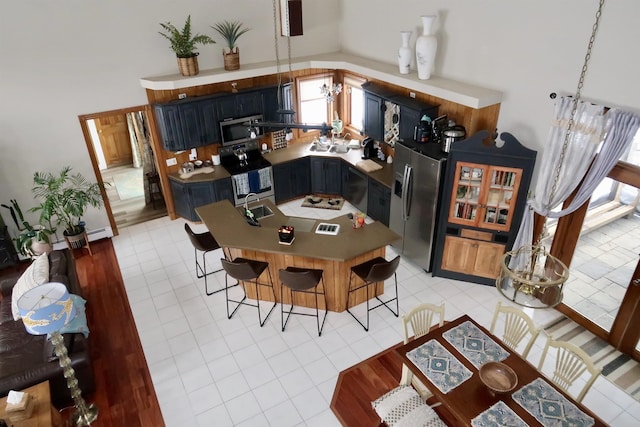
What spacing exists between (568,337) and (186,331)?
5013 mm

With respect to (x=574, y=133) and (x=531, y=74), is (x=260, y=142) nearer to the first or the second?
(x=531, y=74)

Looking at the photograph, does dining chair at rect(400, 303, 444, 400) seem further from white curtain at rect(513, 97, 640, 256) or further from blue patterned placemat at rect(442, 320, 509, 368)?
white curtain at rect(513, 97, 640, 256)

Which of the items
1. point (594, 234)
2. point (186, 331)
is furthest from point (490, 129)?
point (186, 331)

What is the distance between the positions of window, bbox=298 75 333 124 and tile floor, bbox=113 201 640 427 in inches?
140

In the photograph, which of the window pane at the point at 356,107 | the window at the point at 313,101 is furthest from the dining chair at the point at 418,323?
the window at the point at 313,101

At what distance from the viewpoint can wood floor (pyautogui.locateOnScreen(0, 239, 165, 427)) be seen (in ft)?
16.7

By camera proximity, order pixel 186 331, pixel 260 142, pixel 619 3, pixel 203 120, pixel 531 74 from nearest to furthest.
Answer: pixel 619 3, pixel 531 74, pixel 186 331, pixel 203 120, pixel 260 142

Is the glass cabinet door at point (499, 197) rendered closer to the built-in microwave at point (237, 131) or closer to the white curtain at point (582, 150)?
the white curtain at point (582, 150)

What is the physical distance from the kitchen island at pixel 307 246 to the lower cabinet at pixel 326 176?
2.53 m

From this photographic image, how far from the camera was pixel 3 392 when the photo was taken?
468 centimetres

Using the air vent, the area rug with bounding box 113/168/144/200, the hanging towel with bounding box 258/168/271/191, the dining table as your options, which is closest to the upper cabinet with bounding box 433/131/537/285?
Result: the air vent

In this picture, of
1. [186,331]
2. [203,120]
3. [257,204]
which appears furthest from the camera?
[203,120]

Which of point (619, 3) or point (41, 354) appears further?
point (41, 354)

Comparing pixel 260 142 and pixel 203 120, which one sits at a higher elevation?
pixel 203 120
